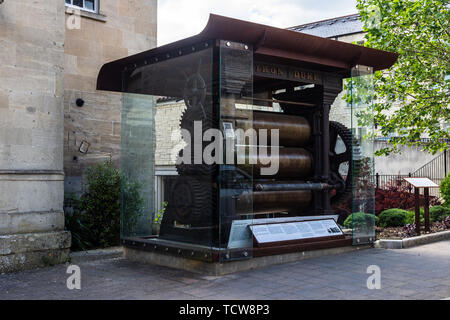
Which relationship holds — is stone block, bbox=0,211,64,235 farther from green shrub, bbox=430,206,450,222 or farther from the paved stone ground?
green shrub, bbox=430,206,450,222

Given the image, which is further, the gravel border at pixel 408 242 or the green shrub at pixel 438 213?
the green shrub at pixel 438 213

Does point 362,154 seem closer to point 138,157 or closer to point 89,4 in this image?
point 138,157

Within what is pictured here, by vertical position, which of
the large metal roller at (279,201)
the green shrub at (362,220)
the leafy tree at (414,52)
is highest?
the leafy tree at (414,52)

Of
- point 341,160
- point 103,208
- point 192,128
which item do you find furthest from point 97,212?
point 341,160

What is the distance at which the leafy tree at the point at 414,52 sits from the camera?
12438 millimetres

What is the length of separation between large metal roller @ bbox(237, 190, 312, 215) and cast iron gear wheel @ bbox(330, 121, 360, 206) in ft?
2.10

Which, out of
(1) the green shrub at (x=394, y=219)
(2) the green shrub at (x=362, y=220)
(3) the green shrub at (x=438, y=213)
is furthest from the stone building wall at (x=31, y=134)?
(3) the green shrub at (x=438, y=213)

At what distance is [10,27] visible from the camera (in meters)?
7.27

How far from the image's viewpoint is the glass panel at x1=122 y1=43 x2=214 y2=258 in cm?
713

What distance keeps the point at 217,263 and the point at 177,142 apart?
2106 mm

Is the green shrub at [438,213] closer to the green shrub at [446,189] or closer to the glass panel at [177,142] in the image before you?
the green shrub at [446,189]

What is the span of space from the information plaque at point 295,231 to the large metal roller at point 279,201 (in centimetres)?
47

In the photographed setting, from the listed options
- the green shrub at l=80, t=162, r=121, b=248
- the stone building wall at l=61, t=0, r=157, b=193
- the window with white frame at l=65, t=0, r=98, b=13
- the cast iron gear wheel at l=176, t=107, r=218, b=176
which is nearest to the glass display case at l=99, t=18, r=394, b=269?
the cast iron gear wheel at l=176, t=107, r=218, b=176

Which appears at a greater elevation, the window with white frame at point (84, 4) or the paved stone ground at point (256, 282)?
the window with white frame at point (84, 4)
